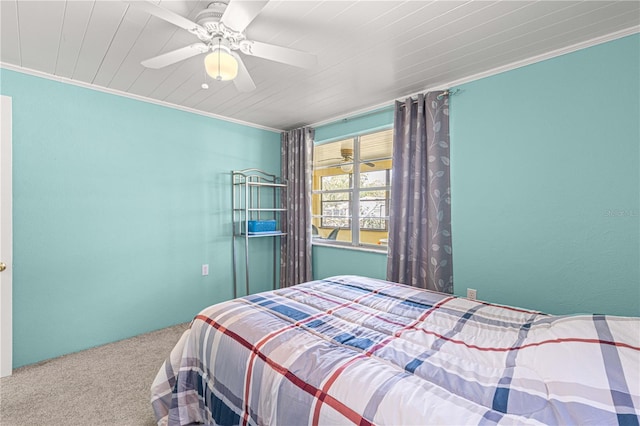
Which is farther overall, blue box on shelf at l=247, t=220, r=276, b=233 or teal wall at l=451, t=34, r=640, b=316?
blue box on shelf at l=247, t=220, r=276, b=233

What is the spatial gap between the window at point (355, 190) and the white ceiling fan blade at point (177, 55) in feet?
6.93

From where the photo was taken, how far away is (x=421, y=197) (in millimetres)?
2674

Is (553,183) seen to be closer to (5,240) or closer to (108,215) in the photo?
(108,215)

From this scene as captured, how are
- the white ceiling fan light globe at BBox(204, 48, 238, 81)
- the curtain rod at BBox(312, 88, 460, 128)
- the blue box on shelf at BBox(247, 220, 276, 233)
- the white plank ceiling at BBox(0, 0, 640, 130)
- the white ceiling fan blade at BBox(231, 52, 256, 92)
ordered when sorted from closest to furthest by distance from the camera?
the white ceiling fan light globe at BBox(204, 48, 238, 81) < the white plank ceiling at BBox(0, 0, 640, 130) < the white ceiling fan blade at BBox(231, 52, 256, 92) < the curtain rod at BBox(312, 88, 460, 128) < the blue box on shelf at BBox(247, 220, 276, 233)

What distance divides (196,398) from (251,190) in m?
2.56

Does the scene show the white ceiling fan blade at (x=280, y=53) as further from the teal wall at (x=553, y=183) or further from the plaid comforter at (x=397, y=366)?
the teal wall at (x=553, y=183)

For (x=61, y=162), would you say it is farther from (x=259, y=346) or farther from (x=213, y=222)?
(x=259, y=346)

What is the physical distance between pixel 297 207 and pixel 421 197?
65.2 inches

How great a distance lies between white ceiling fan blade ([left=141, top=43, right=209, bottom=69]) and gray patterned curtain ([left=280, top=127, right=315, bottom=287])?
2136 mm

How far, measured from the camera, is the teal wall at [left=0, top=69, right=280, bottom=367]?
7.59 feet

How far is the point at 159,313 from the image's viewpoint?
2977 millimetres

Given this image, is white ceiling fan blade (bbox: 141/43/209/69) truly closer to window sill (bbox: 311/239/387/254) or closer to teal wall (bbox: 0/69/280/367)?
teal wall (bbox: 0/69/280/367)

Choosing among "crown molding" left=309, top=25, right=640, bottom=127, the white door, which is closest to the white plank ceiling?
"crown molding" left=309, top=25, right=640, bottom=127

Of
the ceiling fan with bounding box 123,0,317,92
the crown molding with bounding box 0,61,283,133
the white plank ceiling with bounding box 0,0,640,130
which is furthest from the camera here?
the crown molding with bounding box 0,61,283,133
